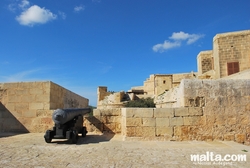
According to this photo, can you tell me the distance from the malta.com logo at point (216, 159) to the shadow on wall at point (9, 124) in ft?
18.4

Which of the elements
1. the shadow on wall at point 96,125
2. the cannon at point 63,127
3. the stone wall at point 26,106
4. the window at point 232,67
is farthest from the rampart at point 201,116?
the window at point 232,67

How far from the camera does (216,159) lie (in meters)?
→ 3.36

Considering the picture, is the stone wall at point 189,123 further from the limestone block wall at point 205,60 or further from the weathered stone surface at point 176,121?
the limestone block wall at point 205,60

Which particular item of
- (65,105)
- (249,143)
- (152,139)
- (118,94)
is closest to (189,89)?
(152,139)

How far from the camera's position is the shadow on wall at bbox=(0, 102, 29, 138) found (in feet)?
21.4

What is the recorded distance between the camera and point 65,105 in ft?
27.0

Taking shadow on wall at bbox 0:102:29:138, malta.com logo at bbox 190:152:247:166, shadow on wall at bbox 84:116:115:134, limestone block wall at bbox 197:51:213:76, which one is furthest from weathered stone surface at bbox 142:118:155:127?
limestone block wall at bbox 197:51:213:76

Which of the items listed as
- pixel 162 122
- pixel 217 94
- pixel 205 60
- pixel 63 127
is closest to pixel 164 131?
pixel 162 122

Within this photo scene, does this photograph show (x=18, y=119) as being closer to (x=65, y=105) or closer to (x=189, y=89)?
(x=65, y=105)

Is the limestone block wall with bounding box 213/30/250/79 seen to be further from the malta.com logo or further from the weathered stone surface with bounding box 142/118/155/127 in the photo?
the malta.com logo

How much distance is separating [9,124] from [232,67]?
717 inches

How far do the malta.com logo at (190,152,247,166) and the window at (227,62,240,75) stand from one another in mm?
16351

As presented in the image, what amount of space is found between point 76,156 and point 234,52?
18572mm

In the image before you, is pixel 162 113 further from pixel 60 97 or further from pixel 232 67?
pixel 232 67
